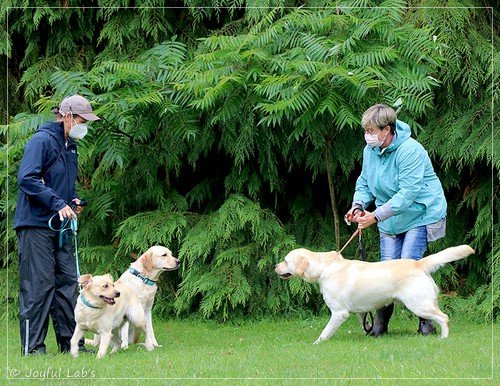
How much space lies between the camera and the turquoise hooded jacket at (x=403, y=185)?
287 inches

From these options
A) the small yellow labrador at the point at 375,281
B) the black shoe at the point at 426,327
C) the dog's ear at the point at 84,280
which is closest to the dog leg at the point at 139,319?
the dog's ear at the point at 84,280

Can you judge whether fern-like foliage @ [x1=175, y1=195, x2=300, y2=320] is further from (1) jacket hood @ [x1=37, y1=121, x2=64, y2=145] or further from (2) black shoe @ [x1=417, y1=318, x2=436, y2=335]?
(1) jacket hood @ [x1=37, y1=121, x2=64, y2=145]

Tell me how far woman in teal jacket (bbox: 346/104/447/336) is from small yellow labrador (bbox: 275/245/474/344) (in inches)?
13.3

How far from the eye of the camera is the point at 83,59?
10648 millimetres

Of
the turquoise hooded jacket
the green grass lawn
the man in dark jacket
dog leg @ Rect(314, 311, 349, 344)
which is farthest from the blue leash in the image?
the turquoise hooded jacket

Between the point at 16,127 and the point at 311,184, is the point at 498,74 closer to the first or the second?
Result: the point at 311,184

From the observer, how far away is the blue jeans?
7500mm

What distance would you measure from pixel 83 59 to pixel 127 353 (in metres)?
4.93

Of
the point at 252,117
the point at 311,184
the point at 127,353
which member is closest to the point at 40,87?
the point at 252,117

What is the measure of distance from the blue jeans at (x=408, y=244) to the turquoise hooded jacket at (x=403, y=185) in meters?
0.07

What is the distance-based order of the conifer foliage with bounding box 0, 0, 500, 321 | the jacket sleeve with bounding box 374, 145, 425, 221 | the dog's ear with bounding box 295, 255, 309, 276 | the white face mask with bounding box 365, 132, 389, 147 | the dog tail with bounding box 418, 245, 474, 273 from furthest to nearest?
the conifer foliage with bounding box 0, 0, 500, 321 < the dog's ear with bounding box 295, 255, 309, 276 < the white face mask with bounding box 365, 132, 389, 147 < the jacket sleeve with bounding box 374, 145, 425, 221 < the dog tail with bounding box 418, 245, 474, 273

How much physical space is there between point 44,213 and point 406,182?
11.2 feet

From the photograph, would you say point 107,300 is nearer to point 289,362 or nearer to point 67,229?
point 67,229

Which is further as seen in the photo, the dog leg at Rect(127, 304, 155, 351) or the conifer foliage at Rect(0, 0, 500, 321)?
the conifer foliage at Rect(0, 0, 500, 321)
